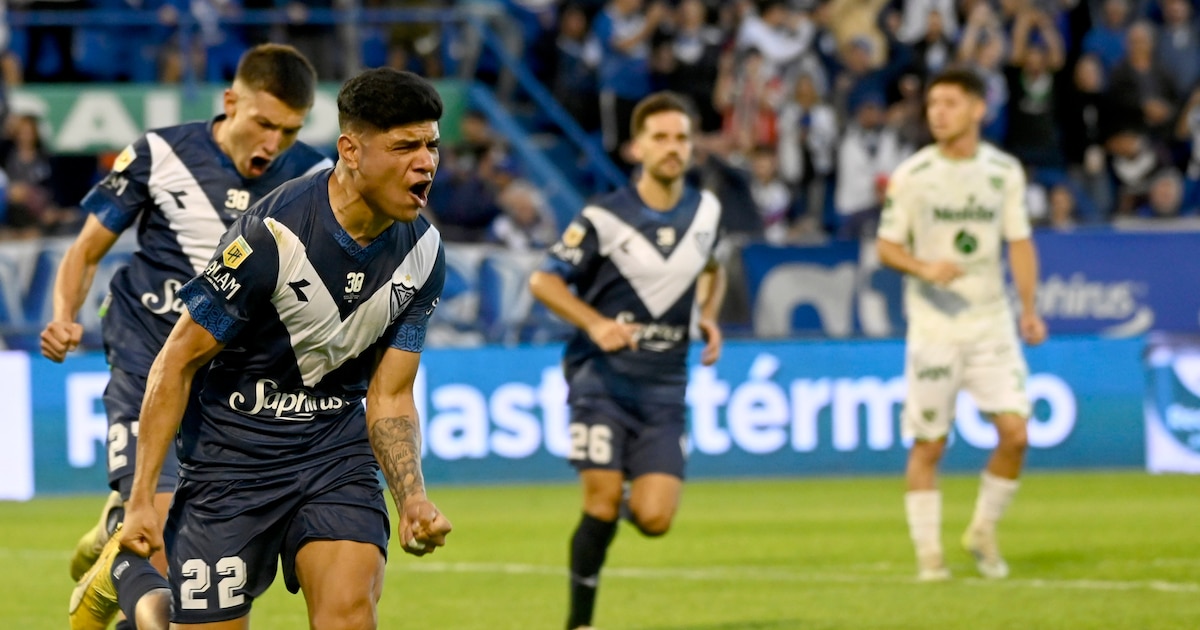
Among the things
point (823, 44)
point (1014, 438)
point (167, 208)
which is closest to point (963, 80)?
point (1014, 438)

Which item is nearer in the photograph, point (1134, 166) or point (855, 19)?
point (1134, 166)

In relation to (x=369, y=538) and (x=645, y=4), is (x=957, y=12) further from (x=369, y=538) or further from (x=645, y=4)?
(x=369, y=538)

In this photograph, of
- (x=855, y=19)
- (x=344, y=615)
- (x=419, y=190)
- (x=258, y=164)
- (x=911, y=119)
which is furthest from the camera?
(x=855, y=19)

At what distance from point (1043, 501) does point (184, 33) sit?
10242mm

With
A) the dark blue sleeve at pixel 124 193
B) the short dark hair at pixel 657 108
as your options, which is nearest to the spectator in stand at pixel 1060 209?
the short dark hair at pixel 657 108

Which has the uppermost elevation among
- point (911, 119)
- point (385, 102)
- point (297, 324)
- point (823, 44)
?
point (823, 44)

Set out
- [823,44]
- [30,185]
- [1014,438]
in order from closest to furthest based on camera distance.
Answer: [1014,438], [30,185], [823,44]

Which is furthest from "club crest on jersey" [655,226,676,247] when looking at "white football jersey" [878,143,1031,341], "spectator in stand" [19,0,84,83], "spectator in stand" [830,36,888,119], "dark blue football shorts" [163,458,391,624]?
"spectator in stand" [19,0,84,83]

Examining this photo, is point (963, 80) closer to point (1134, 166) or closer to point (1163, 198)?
point (1163, 198)

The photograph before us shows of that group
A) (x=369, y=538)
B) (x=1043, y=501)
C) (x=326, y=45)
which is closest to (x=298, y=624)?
(x=369, y=538)

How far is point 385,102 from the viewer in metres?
4.90

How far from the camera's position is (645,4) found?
65.9 ft

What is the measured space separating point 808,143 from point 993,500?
9754 mm

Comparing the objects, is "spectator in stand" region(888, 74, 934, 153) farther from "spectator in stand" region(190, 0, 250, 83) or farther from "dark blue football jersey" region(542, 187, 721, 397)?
"dark blue football jersey" region(542, 187, 721, 397)
